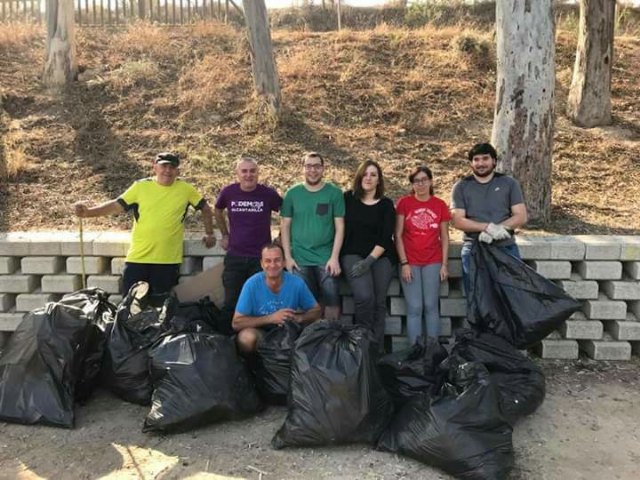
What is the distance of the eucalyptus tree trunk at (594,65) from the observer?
8383 millimetres

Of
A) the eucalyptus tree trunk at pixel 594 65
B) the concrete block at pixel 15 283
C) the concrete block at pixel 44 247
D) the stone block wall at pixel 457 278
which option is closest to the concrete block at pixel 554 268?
the stone block wall at pixel 457 278

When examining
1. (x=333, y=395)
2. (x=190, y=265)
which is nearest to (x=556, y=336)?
(x=333, y=395)

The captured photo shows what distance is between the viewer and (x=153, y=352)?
12.9 ft

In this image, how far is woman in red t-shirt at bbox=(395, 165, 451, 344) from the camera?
14.8 feet

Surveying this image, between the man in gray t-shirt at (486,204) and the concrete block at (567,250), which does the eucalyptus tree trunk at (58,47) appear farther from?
the concrete block at (567,250)

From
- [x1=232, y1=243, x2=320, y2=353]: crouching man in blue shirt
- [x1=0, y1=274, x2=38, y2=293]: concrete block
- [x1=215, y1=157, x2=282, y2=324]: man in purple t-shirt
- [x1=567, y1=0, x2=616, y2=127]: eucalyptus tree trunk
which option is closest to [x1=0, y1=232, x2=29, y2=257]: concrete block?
[x1=0, y1=274, x2=38, y2=293]: concrete block

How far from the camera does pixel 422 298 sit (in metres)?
4.58

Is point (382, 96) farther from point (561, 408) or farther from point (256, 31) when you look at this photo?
point (561, 408)

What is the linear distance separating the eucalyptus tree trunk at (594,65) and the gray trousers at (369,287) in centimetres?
542

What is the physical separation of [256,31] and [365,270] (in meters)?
5.26

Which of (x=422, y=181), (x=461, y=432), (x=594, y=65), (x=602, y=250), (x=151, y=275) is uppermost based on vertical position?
Result: (x=594, y=65)

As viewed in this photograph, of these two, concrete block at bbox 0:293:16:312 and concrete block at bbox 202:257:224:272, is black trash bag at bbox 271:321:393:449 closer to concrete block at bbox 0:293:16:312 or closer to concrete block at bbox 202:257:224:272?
concrete block at bbox 202:257:224:272

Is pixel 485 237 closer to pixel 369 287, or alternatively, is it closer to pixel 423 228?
pixel 423 228

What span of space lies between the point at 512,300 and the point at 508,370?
0.48 m
